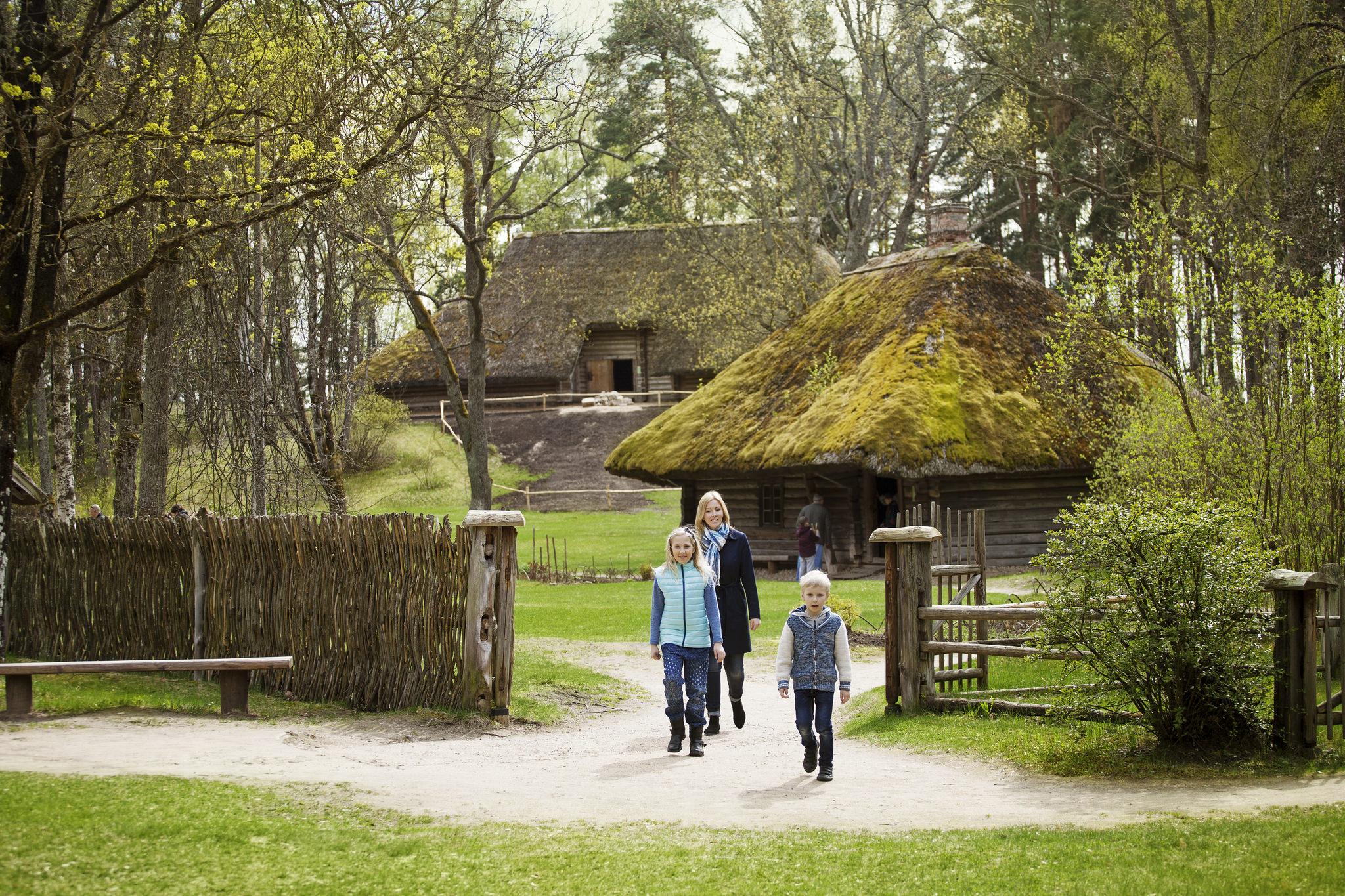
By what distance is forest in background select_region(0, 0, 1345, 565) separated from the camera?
36.2 feet

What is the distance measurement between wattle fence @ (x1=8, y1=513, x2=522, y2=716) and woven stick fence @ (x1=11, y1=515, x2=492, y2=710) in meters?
0.01

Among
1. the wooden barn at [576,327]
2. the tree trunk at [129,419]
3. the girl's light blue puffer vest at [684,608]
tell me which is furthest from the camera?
the wooden barn at [576,327]

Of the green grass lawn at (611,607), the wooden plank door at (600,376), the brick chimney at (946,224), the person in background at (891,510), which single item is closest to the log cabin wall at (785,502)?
the person in background at (891,510)

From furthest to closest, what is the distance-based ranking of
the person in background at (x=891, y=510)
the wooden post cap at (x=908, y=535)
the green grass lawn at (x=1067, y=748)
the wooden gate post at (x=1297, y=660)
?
the person in background at (x=891, y=510) → the wooden post cap at (x=908, y=535) → the wooden gate post at (x=1297, y=660) → the green grass lawn at (x=1067, y=748)

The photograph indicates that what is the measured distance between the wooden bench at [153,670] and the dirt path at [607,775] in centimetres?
33

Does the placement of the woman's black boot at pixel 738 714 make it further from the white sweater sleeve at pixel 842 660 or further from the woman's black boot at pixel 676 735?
the white sweater sleeve at pixel 842 660

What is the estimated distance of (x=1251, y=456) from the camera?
41.9 feet

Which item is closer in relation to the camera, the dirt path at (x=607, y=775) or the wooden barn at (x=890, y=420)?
the dirt path at (x=607, y=775)

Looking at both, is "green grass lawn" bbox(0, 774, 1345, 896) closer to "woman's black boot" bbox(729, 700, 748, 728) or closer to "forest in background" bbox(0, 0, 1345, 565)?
"woman's black boot" bbox(729, 700, 748, 728)

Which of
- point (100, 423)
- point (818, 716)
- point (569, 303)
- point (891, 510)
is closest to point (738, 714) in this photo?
point (818, 716)

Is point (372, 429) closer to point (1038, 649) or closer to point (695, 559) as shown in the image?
point (695, 559)

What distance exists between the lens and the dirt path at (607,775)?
7035mm

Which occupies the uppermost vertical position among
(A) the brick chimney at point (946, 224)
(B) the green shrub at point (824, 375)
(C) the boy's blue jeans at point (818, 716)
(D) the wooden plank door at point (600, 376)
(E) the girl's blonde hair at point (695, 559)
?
(A) the brick chimney at point (946, 224)

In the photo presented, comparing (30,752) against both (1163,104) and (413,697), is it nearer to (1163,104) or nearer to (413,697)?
(413,697)
